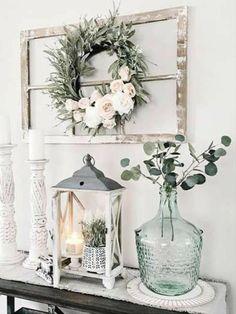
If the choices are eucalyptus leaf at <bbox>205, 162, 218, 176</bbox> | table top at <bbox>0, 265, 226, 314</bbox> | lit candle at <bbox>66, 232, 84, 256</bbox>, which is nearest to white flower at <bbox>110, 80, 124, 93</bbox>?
eucalyptus leaf at <bbox>205, 162, 218, 176</bbox>

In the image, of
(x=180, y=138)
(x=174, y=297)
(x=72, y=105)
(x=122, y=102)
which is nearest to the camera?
(x=174, y=297)

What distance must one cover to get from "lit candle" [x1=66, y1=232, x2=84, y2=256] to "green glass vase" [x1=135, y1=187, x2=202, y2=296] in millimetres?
Answer: 272

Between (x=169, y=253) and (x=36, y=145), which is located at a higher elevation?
(x=36, y=145)

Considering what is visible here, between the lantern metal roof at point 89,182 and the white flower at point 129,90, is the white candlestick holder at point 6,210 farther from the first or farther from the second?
the white flower at point 129,90

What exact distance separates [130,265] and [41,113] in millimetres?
780

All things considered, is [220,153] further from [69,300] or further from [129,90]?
Answer: [69,300]

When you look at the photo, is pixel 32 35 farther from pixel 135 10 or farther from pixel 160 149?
pixel 160 149

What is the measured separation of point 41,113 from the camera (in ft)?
6.03

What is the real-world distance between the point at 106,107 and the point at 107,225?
1.50 ft

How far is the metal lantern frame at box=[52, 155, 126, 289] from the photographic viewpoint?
1413 mm

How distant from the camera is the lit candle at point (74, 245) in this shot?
1534mm

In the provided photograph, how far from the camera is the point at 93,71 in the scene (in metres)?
1.69

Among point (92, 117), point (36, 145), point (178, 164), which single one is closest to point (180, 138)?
point (178, 164)

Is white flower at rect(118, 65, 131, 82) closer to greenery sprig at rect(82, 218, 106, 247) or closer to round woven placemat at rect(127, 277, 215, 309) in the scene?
greenery sprig at rect(82, 218, 106, 247)
